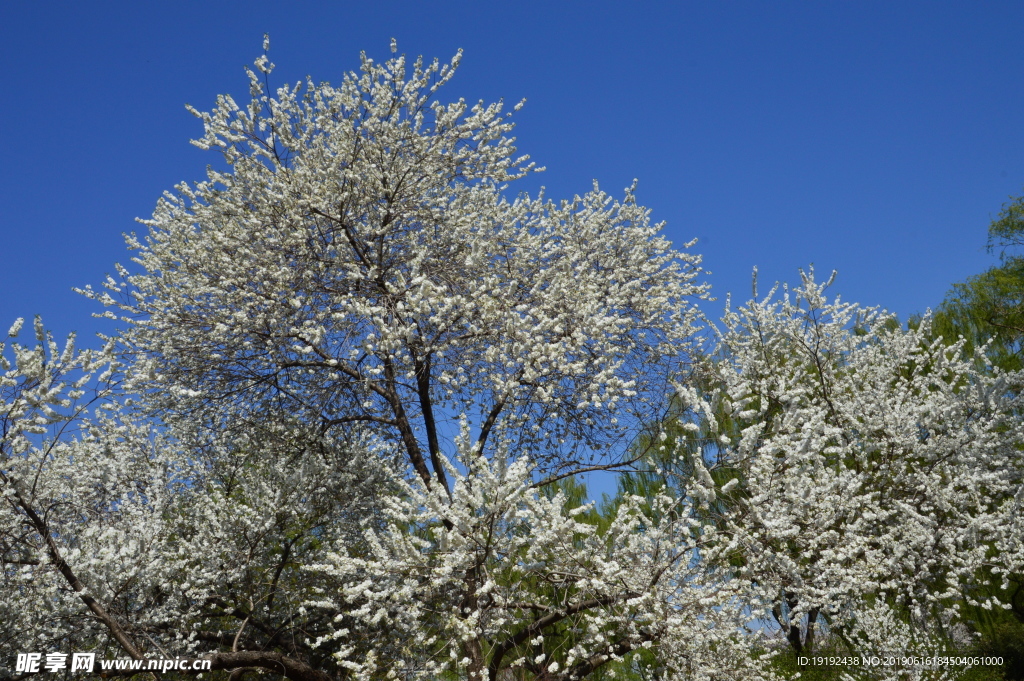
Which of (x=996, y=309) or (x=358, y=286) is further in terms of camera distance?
(x=996, y=309)

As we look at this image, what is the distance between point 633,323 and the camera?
10586mm

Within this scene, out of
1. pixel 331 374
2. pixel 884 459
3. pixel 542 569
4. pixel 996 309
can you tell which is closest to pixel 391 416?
pixel 331 374

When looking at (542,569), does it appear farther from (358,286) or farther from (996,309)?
(996,309)

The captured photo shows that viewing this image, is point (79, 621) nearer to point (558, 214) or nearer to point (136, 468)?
point (136, 468)

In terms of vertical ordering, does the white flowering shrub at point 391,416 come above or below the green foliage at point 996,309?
below

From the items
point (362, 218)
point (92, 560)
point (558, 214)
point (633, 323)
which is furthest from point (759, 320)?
point (92, 560)

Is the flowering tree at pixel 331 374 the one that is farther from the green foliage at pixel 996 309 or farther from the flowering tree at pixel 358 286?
the green foliage at pixel 996 309

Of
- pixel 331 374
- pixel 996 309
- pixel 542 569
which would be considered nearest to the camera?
pixel 542 569

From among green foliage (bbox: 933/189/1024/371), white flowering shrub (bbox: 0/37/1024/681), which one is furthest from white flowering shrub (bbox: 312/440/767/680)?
green foliage (bbox: 933/189/1024/371)

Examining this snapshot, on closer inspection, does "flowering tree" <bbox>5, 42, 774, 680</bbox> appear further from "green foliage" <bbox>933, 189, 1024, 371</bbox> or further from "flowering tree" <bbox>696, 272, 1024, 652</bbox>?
"green foliage" <bbox>933, 189, 1024, 371</bbox>

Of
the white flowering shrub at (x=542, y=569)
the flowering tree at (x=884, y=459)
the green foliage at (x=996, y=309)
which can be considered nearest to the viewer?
the white flowering shrub at (x=542, y=569)

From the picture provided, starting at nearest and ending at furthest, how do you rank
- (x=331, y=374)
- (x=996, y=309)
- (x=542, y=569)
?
(x=542, y=569), (x=331, y=374), (x=996, y=309)

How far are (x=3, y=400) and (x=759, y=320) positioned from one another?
30.8 ft

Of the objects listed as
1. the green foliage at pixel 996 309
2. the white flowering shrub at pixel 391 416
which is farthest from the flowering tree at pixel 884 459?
the green foliage at pixel 996 309
